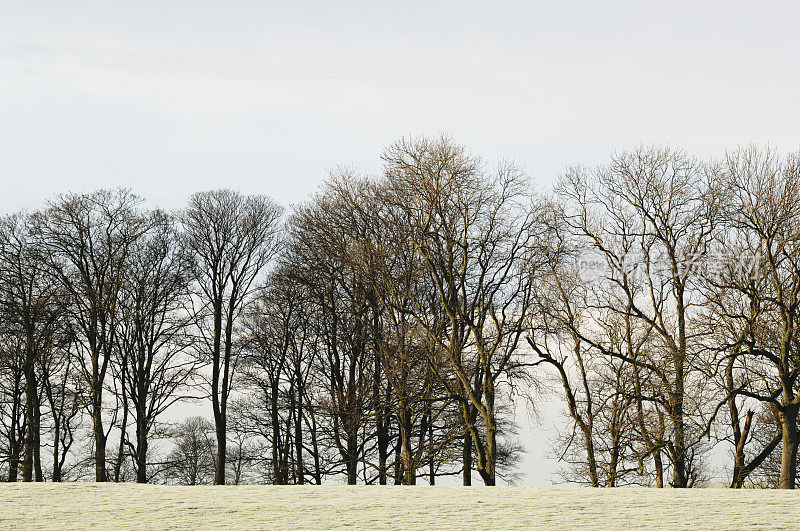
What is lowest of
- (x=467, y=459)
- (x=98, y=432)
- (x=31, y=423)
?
(x=467, y=459)

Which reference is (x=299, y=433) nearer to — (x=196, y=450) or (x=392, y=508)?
(x=196, y=450)

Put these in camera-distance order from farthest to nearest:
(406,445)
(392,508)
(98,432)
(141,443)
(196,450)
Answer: (196,450), (141,443), (98,432), (406,445), (392,508)

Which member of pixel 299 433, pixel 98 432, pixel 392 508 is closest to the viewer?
pixel 392 508

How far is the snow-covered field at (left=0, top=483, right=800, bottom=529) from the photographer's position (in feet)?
50.1

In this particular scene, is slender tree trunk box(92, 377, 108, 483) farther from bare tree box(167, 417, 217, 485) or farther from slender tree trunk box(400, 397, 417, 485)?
slender tree trunk box(400, 397, 417, 485)

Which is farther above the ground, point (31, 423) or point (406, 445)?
point (31, 423)

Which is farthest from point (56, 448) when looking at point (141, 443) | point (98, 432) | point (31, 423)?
point (141, 443)

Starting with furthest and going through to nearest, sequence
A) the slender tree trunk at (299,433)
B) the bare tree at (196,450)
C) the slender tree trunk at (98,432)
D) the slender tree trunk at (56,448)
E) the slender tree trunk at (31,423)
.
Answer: the bare tree at (196,450) → the slender tree trunk at (299,433) → the slender tree trunk at (56,448) → the slender tree trunk at (31,423) → the slender tree trunk at (98,432)

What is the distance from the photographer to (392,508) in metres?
17.1

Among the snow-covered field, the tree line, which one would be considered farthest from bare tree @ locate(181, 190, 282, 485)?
the snow-covered field

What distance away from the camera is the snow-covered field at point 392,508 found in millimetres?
15281

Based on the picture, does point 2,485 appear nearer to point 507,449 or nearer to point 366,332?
point 366,332

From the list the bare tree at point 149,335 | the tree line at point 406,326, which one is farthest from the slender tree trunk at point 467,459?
the bare tree at point 149,335

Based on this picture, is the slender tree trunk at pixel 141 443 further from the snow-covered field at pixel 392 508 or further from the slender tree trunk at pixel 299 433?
the snow-covered field at pixel 392 508
